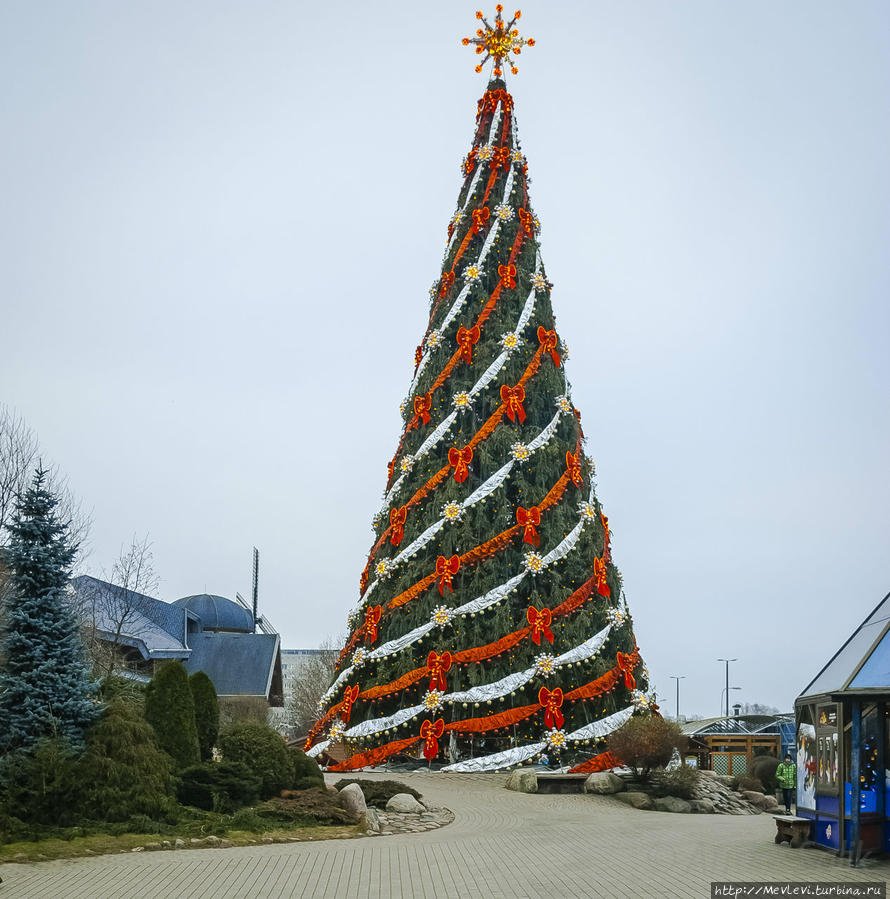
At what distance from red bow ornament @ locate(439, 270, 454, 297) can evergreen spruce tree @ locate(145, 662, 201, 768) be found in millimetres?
14481

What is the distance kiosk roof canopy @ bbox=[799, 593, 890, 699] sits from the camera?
10859mm

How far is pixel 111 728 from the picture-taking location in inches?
533

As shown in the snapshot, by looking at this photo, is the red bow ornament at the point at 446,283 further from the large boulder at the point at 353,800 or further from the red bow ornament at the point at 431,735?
the large boulder at the point at 353,800

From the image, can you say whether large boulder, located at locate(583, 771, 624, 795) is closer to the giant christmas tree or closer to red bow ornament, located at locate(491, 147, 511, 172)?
the giant christmas tree

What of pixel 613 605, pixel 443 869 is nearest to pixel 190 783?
pixel 443 869

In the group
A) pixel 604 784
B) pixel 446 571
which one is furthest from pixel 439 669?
pixel 604 784

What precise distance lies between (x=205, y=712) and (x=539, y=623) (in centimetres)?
813

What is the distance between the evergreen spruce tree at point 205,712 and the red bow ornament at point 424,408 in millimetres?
10050

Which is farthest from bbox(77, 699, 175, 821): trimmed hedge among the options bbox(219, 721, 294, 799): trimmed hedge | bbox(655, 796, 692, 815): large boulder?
bbox(655, 796, 692, 815): large boulder

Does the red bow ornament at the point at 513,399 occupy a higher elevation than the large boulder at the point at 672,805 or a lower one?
higher

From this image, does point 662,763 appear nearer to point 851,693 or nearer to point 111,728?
point 851,693

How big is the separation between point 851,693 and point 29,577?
10.6 meters

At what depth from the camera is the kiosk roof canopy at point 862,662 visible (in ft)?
35.6

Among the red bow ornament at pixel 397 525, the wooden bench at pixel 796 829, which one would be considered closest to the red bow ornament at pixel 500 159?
the red bow ornament at pixel 397 525
